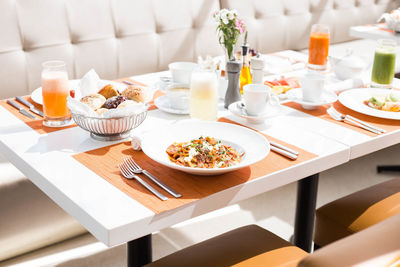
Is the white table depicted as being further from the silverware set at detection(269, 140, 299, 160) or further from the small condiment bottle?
the small condiment bottle

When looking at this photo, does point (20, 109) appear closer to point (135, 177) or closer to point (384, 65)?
point (135, 177)

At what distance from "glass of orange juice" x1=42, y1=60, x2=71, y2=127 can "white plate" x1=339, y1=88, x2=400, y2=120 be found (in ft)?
2.76

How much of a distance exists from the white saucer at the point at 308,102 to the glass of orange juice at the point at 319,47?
0.34 metres

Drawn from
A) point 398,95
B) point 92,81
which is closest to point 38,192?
point 92,81

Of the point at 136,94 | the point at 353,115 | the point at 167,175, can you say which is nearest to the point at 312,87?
the point at 353,115

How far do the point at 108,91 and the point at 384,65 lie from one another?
3.14ft

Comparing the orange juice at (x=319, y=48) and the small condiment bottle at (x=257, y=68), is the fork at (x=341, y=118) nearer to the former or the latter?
the small condiment bottle at (x=257, y=68)

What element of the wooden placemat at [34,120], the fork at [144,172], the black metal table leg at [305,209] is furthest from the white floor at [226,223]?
the fork at [144,172]

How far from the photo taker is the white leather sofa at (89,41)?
1991 mm

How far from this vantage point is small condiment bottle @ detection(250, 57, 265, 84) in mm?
1743

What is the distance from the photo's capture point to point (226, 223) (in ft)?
7.77

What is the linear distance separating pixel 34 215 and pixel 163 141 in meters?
0.90

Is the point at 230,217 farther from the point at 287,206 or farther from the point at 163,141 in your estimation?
the point at 163,141

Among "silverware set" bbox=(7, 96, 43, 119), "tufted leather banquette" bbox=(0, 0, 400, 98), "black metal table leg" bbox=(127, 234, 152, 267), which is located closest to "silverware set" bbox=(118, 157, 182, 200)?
"black metal table leg" bbox=(127, 234, 152, 267)
